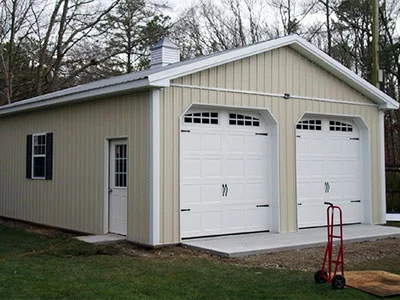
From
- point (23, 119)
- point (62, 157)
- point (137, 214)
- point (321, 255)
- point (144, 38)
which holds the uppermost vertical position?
point (144, 38)

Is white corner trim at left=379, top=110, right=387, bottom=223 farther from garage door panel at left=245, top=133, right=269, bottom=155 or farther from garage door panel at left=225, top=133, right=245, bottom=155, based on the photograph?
garage door panel at left=225, top=133, right=245, bottom=155

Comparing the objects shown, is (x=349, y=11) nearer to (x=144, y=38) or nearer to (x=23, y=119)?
(x=144, y=38)

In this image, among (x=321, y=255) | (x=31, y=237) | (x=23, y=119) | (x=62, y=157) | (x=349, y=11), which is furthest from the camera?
(x=349, y=11)

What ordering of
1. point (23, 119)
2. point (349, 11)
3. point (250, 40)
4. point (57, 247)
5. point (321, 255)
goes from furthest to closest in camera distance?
1. point (250, 40)
2. point (349, 11)
3. point (23, 119)
4. point (57, 247)
5. point (321, 255)

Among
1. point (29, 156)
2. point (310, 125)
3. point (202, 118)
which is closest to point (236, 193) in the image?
point (202, 118)

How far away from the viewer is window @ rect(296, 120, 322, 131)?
12.5 m

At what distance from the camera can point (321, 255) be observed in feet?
30.7

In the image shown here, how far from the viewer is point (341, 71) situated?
41.2ft

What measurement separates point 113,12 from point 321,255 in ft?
65.9

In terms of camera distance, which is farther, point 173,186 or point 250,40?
point 250,40

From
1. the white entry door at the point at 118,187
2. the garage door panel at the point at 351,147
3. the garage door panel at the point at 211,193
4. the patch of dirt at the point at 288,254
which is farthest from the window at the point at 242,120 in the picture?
the patch of dirt at the point at 288,254

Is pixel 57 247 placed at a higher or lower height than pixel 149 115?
lower

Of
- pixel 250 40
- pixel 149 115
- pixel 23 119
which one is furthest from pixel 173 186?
pixel 250 40

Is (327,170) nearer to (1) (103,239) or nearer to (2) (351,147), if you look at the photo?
(2) (351,147)
